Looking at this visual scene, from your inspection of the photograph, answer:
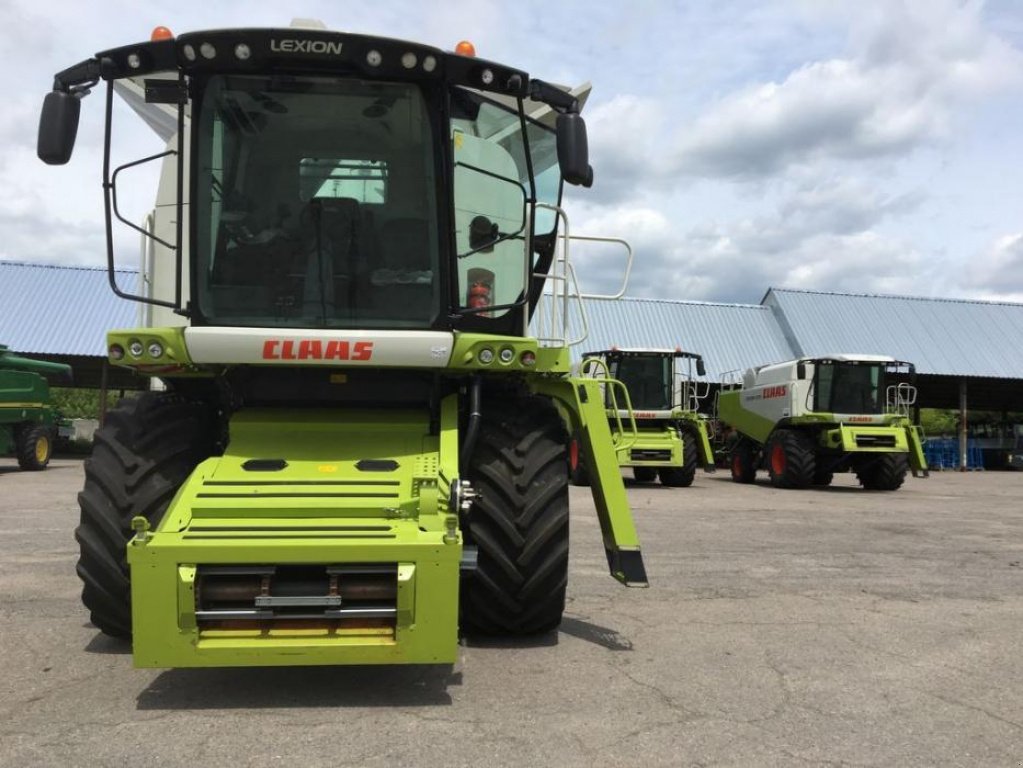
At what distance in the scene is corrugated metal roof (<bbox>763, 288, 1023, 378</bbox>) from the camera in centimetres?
2973

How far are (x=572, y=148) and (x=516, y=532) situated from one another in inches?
75.7

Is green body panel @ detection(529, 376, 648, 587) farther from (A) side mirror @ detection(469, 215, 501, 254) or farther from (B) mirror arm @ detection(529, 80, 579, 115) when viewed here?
(B) mirror arm @ detection(529, 80, 579, 115)

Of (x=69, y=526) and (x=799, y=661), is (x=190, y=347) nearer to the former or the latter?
(x=799, y=661)

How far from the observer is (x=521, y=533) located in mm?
4477

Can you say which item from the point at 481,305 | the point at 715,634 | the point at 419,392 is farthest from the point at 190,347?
the point at 715,634

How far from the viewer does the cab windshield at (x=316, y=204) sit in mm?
4539

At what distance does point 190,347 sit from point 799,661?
3479 mm

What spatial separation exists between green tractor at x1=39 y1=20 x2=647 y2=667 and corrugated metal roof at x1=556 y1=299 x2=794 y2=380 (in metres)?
24.2

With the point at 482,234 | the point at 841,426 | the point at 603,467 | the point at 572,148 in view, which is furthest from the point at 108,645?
the point at 841,426

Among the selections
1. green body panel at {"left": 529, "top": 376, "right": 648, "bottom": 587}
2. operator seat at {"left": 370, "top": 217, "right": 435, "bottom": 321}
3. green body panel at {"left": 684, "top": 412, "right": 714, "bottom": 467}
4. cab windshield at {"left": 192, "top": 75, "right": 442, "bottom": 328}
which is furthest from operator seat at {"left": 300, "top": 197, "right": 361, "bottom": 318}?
green body panel at {"left": 684, "top": 412, "right": 714, "bottom": 467}

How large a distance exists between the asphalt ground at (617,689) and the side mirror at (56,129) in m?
2.48

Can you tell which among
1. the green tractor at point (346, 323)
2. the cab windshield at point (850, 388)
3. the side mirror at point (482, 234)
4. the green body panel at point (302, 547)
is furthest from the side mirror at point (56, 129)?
the cab windshield at point (850, 388)

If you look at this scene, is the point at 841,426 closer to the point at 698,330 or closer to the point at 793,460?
the point at 793,460

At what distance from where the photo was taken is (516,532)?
447cm
